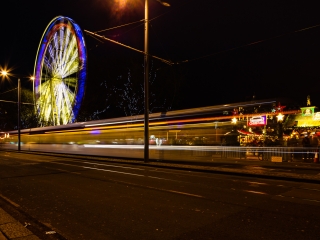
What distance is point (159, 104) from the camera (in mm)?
45281

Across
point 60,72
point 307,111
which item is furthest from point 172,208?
point 60,72

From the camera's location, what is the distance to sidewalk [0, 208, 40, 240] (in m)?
4.94

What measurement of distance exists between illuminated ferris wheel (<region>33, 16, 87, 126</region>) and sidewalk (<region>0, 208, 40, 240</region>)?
2479cm

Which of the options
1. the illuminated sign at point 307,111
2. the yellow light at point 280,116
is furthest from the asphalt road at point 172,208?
the illuminated sign at point 307,111

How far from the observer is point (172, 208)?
716cm

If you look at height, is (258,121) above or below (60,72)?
below

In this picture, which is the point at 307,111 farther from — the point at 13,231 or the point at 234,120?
the point at 13,231

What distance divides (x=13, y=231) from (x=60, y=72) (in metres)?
30.8

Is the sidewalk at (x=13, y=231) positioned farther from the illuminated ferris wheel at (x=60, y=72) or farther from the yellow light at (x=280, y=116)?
the illuminated ferris wheel at (x=60, y=72)

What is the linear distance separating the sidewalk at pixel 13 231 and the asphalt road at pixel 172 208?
21.8 inches

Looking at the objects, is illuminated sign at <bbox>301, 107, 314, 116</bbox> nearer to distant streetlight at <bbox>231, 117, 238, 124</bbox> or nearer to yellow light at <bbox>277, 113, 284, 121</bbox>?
yellow light at <bbox>277, 113, 284, 121</bbox>

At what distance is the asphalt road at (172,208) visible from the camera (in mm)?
5480

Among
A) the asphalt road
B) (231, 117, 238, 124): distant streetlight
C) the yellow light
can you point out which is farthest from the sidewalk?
the yellow light

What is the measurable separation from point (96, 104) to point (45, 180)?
124 feet
